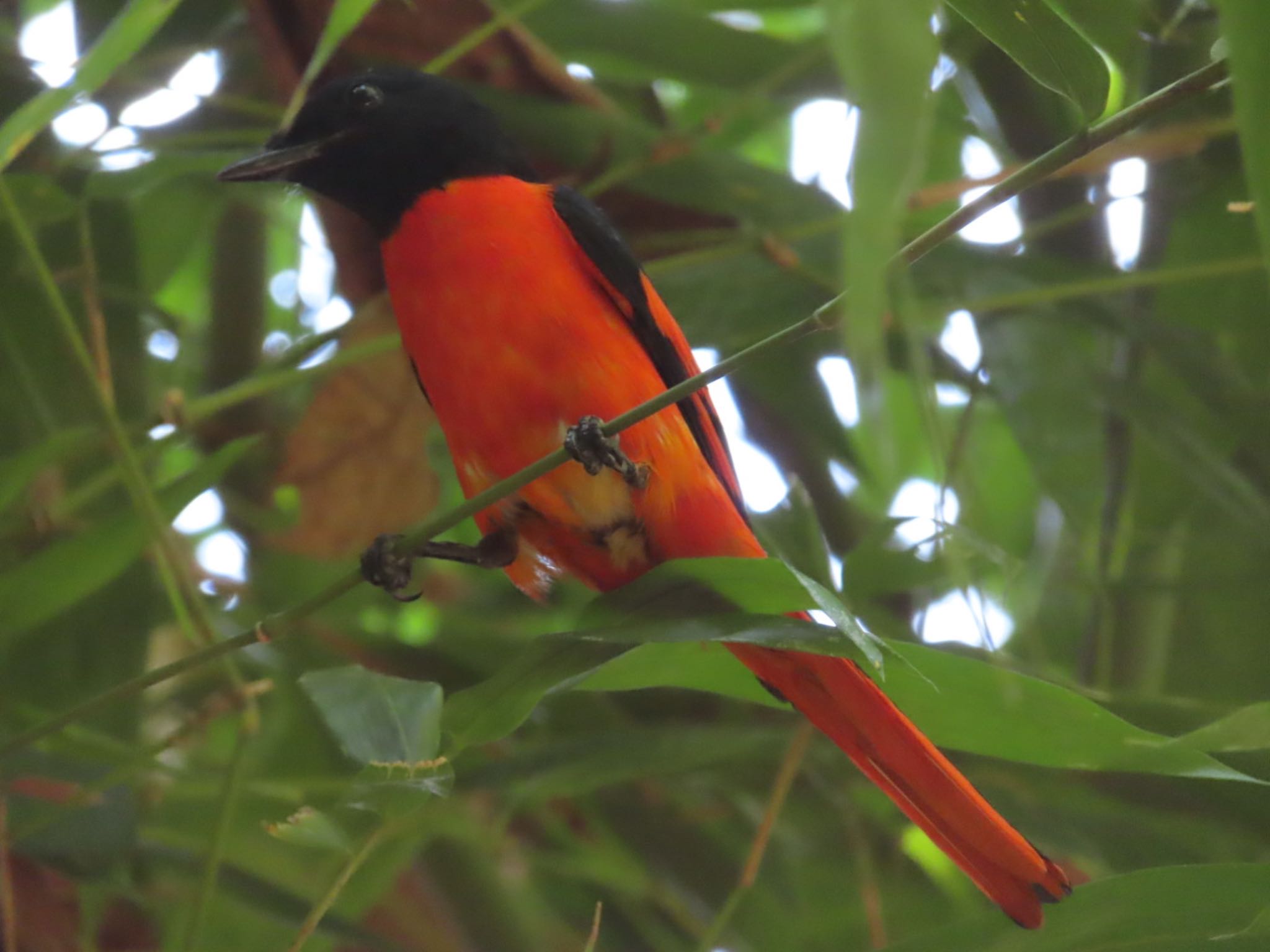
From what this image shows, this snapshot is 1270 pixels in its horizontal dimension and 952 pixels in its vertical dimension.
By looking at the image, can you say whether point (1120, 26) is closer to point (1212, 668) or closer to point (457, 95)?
point (457, 95)

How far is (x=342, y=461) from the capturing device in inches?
77.7

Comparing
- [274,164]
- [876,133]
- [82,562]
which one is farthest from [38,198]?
[876,133]

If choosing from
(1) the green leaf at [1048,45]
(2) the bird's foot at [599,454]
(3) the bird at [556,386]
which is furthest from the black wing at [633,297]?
(1) the green leaf at [1048,45]

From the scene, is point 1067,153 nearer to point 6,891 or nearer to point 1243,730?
point 1243,730

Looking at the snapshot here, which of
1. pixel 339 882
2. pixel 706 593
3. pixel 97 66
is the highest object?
pixel 97 66

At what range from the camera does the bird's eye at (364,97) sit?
176 centimetres

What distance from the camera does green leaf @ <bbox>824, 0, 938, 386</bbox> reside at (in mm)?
497

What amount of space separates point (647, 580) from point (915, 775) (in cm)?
34

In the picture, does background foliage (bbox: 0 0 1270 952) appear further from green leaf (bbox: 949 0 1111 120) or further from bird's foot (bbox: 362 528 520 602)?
green leaf (bbox: 949 0 1111 120)

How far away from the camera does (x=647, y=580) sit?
119 cm

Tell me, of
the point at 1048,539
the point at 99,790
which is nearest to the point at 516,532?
the point at 99,790

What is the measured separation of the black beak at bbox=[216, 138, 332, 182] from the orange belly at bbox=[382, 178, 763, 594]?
0.20 m

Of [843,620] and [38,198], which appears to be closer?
[843,620]

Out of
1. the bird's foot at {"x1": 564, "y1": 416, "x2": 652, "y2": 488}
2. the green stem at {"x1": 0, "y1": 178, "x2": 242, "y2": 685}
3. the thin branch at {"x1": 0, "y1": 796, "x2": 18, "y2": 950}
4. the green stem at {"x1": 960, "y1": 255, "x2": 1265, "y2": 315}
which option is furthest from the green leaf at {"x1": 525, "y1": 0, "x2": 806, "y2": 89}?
the thin branch at {"x1": 0, "y1": 796, "x2": 18, "y2": 950}
